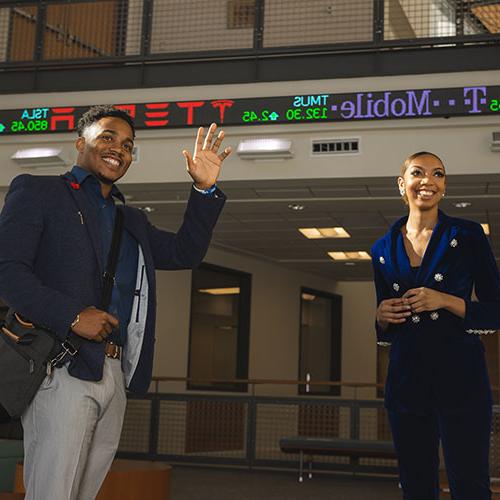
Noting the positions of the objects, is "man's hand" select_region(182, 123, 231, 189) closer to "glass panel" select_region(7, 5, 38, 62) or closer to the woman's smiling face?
the woman's smiling face

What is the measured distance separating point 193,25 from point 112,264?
269 inches

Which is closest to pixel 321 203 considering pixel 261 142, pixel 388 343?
pixel 261 142

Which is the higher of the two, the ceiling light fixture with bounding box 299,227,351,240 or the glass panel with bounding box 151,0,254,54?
the glass panel with bounding box 151,0,254,54

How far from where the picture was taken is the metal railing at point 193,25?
24.1 ft

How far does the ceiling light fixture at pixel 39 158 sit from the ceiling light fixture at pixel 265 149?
1.76 metres

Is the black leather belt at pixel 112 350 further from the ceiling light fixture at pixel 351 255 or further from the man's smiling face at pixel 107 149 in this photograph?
the ceiling light fixture at pixel 351 255

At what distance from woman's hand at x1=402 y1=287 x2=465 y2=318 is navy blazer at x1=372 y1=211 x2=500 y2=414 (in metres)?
0.02

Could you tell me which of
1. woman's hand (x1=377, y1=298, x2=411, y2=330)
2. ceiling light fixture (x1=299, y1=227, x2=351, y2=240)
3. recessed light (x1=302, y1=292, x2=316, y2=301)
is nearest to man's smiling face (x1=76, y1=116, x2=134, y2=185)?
woman's hand (x1=377, y1=298, x2=411, y2=330)

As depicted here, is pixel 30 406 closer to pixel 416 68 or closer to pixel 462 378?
pixel 462 378

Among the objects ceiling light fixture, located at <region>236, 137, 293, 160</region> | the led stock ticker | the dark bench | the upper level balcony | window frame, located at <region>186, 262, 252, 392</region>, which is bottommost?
the dark bench

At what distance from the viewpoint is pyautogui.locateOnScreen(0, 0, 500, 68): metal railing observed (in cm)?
736

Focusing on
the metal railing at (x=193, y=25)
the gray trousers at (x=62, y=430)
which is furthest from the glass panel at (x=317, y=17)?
the gray trousers at (x=62, y=430)

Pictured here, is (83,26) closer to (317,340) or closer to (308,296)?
(308,296)

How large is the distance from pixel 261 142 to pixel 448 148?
163 centimetres
